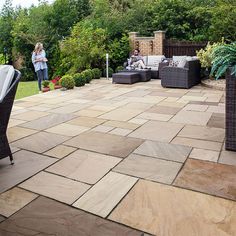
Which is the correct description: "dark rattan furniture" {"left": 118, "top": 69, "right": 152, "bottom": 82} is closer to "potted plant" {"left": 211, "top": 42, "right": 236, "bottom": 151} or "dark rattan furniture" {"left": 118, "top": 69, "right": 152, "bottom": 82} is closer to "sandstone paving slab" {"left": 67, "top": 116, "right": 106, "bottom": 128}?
"sandstone paving slab" {"left": 67, "top": 116, "right": 106, "bottom": 128}

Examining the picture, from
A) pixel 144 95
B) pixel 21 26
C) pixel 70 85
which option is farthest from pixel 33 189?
pixel 21 26

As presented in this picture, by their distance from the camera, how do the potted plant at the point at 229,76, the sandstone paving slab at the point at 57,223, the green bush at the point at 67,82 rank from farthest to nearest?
1. the green bush at the point at 67,82
2. the potted plant at the point at 229,76
3. the sandstone paving slab at the point at 57,223

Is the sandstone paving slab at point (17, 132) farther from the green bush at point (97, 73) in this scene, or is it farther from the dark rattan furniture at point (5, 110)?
the green bush at point (97, 73)

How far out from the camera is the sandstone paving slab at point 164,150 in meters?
2.91

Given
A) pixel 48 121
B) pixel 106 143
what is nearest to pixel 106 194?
pixel 106 143

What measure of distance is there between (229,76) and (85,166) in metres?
1.67

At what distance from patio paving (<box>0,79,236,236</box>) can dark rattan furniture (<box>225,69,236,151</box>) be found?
0.16 meters

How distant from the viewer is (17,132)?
381 centimetres

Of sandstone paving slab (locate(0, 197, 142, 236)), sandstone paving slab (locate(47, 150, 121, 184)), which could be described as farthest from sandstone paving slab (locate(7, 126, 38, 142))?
sandstone paving slab (locate(0, 197, 142, 236))

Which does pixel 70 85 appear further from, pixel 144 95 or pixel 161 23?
pixel 161 23

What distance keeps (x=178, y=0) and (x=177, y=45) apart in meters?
2.18

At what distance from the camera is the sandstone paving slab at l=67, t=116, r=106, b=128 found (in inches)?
165

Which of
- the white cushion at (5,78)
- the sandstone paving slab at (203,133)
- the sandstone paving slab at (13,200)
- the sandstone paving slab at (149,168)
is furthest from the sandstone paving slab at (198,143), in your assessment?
the white cushion at (5,78)

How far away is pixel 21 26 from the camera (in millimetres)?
13016
